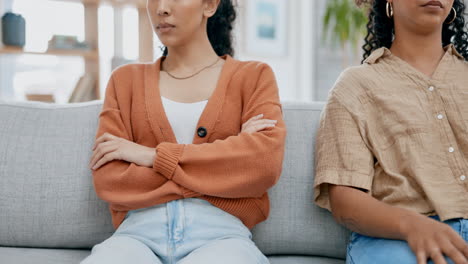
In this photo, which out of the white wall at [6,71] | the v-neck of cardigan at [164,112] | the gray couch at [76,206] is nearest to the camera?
the v-neck of cardigan at [164,112]

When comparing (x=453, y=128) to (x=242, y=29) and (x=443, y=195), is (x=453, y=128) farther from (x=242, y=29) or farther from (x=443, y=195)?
(x=242, y=29)

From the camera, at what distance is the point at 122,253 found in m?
1.12

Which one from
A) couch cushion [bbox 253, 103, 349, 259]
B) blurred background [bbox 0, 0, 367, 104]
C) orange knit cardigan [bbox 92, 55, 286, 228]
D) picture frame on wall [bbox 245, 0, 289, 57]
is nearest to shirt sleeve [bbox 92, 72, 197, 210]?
orange knit cardigan [bbox 92, 55, 286, 228]

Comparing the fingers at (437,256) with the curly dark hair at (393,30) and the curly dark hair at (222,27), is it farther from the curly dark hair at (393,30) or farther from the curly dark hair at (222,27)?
the curly dark hair at (222,27)

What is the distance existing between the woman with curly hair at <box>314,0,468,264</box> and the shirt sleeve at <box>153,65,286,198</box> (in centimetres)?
15

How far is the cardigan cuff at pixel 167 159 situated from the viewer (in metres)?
1.24

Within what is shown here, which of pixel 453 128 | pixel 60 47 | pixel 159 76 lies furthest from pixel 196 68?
pixel 60 47

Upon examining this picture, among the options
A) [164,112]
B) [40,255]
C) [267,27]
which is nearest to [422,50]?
[164,112]

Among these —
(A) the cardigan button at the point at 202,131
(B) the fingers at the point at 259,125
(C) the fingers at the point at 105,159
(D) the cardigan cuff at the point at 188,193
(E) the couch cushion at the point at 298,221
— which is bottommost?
(E) the couch cushion at the point at 298,221

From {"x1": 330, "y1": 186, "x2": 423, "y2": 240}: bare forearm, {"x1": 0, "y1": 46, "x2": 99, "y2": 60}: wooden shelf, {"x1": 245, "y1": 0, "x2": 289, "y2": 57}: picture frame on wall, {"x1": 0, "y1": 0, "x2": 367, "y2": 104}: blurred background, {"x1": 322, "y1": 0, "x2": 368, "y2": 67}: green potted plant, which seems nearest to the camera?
{"x1": 330, "y1": 186, "x2": 423, "y2": 240}: bare forearm

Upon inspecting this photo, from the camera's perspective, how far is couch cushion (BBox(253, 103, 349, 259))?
143cm

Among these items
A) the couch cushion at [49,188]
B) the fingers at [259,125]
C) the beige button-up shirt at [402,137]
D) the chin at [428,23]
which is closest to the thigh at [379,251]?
the beige button-up shirt at [402,137]

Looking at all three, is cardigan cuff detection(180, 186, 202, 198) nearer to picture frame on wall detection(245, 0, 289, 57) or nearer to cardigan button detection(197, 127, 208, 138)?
cardigan button detection(197, 127, 208, 138)

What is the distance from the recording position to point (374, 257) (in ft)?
3.74
